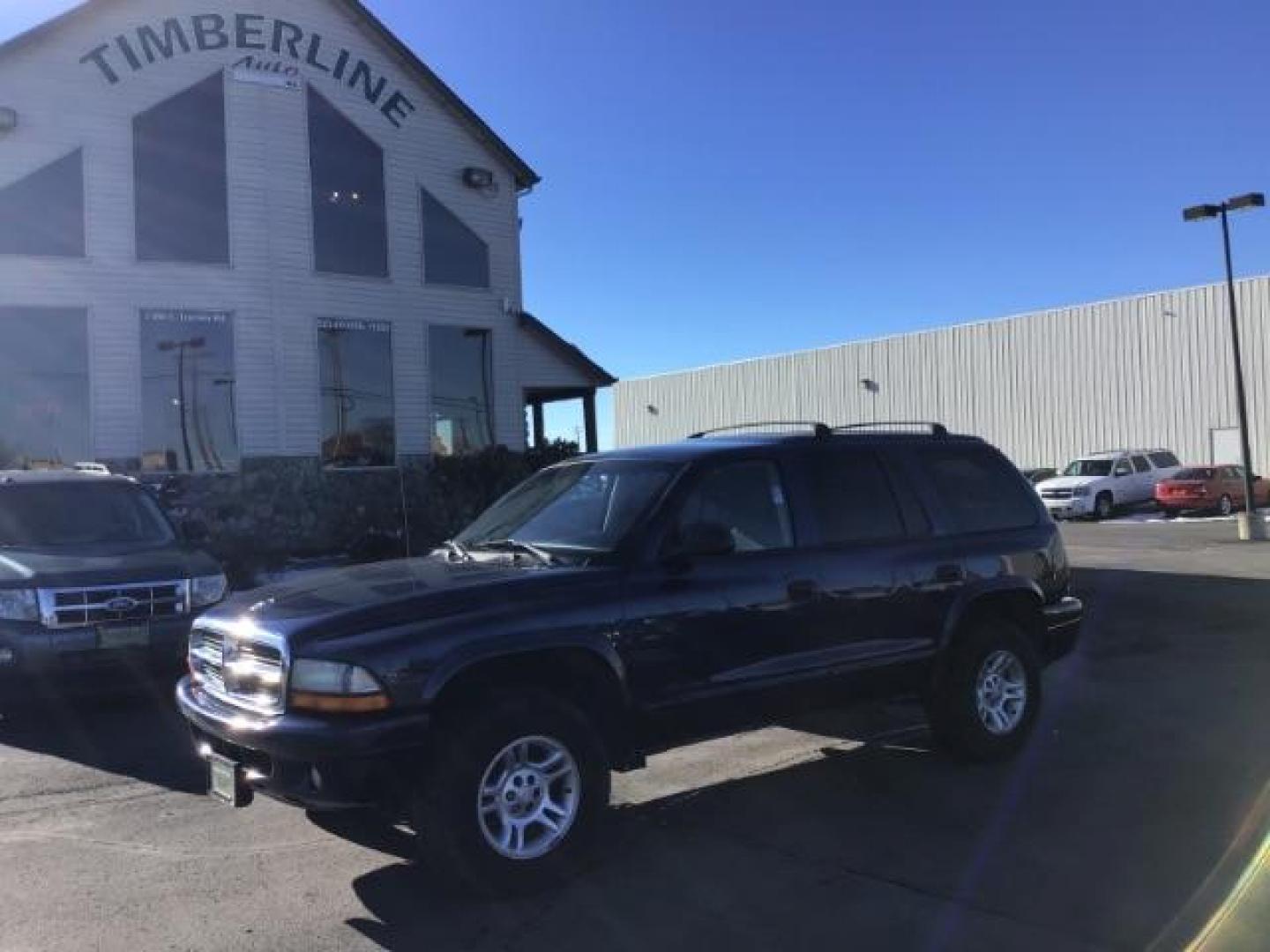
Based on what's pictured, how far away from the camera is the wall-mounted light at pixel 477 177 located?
62.5 feet

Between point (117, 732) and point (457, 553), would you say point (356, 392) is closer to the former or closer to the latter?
point (117, 732)

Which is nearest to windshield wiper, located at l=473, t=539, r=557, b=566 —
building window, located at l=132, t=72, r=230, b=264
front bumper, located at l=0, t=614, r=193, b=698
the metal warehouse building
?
front bumper, located at l=0, t=614, r=193, b=698

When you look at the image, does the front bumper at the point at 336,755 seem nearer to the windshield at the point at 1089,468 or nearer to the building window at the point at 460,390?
the building window at the point at 460,390

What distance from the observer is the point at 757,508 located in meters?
5.70

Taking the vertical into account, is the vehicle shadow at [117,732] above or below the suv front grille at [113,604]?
below

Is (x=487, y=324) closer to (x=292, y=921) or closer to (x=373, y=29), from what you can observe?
(x=373, y=29)

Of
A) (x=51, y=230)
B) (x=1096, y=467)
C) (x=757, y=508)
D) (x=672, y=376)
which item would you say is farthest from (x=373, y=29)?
(x=672, y=376)

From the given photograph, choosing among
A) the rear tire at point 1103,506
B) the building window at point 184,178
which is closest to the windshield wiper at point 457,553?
the building window at point 184,178

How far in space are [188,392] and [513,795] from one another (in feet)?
44.5

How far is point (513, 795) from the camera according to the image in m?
4.59

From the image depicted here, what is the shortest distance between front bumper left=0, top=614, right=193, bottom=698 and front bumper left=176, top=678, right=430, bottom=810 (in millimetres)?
3572

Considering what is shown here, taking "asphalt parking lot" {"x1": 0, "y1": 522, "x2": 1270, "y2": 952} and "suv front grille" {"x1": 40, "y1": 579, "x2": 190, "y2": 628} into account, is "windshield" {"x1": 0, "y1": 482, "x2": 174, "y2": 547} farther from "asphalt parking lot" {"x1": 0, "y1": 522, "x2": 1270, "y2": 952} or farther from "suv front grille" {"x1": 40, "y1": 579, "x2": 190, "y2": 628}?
"asphalt parking lot" {"x1": 0, "y1": 522, "x2": 1270, "y2": 952}

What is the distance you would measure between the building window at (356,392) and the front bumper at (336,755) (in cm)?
1349

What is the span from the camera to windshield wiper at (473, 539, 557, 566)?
5166mm
